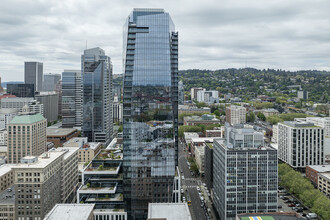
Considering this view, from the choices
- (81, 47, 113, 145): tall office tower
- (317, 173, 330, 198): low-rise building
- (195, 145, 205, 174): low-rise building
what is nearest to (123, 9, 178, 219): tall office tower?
(195, 145, 205, 174): low-rise building

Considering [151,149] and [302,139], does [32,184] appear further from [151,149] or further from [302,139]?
[302,139]

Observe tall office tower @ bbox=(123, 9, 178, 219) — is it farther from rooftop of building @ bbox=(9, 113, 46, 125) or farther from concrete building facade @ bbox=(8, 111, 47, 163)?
rooftop of building @ bbox=(9, 113, 46, 125)

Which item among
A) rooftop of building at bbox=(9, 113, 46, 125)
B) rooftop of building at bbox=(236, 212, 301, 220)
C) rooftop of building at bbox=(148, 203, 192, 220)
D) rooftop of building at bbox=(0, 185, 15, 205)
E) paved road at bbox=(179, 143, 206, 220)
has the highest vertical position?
rooftop of building at bbox=(9, 113, 46, 125)

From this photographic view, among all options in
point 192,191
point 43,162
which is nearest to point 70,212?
point 43,162

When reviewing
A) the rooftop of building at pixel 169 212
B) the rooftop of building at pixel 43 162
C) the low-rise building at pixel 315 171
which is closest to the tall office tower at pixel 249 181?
the rooftop of building at pixel 169 212

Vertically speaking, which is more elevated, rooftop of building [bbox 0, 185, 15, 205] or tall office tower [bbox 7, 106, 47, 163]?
tall office tower [bbox 7, 106, 47, 163]

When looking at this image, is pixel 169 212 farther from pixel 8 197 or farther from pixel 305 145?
pixel 305 145
